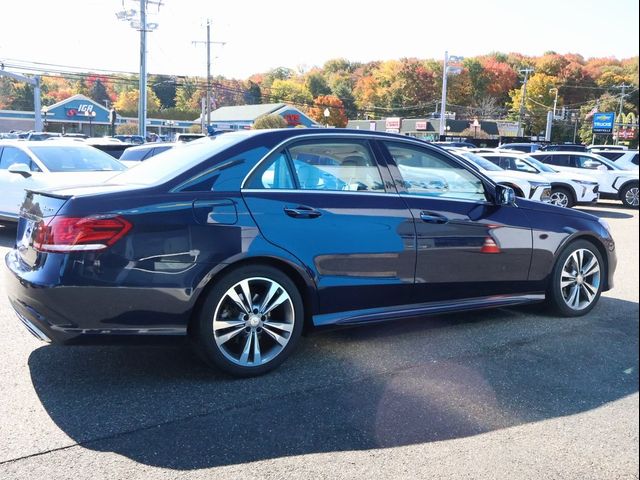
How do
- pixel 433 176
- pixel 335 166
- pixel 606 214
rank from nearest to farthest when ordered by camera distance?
1. pixel 335 166
2. pixel 433 176
3. pixel 606 214

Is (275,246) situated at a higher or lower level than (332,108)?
lower

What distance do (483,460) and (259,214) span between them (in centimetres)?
200

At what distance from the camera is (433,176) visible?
4.75 metres

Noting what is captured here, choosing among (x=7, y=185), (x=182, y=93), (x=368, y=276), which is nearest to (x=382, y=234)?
(x=368, y=276)

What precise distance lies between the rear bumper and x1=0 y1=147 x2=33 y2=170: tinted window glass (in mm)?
6446

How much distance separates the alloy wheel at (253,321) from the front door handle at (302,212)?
48 centimetres

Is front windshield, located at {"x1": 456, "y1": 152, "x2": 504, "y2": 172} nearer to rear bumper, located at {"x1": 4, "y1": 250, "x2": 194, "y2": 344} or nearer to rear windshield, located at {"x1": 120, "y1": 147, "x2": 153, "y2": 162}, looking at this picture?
rear windshield, located at {"x1": 120, "y1": 147, "x2": 153, "y2": 162}

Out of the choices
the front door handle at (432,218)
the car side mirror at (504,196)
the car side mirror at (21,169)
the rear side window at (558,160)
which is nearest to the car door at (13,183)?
the car side mirror at (21,169)

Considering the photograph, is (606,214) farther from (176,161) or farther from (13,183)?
(176,161)

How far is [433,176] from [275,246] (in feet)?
5.22

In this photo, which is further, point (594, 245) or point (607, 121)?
point (594, 245)

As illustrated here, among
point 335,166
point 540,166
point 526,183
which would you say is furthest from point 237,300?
point 540,166

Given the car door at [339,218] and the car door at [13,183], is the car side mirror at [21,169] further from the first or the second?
the car door at [339,218]

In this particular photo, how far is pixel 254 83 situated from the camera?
93.9 m
